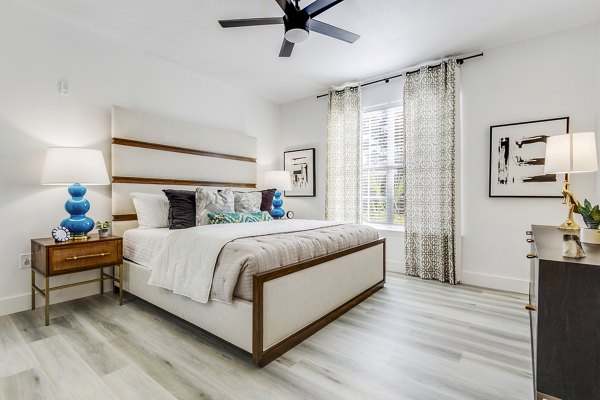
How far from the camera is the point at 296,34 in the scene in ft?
7.59

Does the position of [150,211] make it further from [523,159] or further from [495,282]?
[523,159]

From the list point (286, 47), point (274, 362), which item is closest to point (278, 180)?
point (286, 47)

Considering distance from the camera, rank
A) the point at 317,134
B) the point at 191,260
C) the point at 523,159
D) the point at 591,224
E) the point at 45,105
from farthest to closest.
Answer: the point at 317,134 < the point at 523,159 < the point at 45,105 < the point at 191,260 < the point at 591,224

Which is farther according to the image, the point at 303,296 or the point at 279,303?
the point at 303,296

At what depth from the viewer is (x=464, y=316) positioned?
2572 millimetres

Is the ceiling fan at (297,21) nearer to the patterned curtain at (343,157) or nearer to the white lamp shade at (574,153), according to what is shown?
the white lamp shade at (574,153)

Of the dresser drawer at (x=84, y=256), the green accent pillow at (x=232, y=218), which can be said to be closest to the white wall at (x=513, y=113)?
the green accent pillow at (x=232, y=218)

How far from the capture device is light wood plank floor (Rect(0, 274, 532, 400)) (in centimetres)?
158

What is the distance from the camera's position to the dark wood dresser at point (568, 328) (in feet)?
3.72

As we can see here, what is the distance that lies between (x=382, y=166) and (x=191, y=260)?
121 inches

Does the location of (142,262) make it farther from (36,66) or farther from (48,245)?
(36,66)

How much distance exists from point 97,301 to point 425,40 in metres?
4.29

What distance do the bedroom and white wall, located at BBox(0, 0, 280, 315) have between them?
11mm

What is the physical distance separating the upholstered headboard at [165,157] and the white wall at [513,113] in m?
3.10
